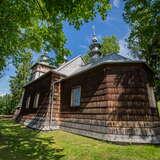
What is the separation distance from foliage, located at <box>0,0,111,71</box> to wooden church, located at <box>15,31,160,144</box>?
116 inches

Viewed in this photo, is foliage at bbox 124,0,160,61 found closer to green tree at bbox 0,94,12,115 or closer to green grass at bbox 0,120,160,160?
green grass at bbox 0,120,160,160

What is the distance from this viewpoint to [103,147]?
8.56 meters

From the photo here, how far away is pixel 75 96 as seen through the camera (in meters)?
13.8

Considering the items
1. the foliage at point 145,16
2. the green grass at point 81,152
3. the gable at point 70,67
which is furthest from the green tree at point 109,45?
the green grass at point 81,152

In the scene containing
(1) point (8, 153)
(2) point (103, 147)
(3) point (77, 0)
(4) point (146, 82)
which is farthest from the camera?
(4) point (146, 82)

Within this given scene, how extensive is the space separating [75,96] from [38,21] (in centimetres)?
600

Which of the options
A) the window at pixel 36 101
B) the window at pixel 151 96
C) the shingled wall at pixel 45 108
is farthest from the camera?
the window at pixel 36 101

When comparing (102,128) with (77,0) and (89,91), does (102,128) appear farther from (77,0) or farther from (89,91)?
(77,0)

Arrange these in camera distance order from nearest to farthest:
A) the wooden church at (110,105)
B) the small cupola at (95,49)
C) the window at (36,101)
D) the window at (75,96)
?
the wooden church at (110,105), the window at (75,96), the window at (36,101), the small cupola at (95,49)

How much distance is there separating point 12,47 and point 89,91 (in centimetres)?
619

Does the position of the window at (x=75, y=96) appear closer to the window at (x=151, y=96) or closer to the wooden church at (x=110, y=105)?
the wooden church at (x=110, y=105)

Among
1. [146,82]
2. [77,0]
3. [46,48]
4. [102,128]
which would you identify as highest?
[46,48]

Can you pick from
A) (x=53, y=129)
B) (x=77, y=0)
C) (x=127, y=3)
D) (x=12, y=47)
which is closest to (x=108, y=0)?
(x=77, y=0)

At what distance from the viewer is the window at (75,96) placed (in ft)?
43.8
